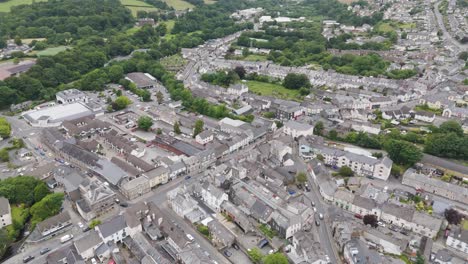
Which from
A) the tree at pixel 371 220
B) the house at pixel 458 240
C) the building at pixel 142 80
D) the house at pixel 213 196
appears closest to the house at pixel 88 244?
the house at pixel 213 196

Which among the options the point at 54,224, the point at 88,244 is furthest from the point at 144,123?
the point at 88,244

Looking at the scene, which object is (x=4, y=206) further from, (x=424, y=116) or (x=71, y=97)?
(x=424, y=116)

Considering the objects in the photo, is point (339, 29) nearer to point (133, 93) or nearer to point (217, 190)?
point (133, 93)

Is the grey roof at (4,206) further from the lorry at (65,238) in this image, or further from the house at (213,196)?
the house at (213,196)

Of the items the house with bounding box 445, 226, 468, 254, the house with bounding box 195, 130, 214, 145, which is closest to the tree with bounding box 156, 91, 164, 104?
the house with bounding box 195, 130, 214, 145

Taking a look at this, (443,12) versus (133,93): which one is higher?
(443,12)

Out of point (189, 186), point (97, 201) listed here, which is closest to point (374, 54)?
point (189, 186)

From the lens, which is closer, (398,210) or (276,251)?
(276,251)
